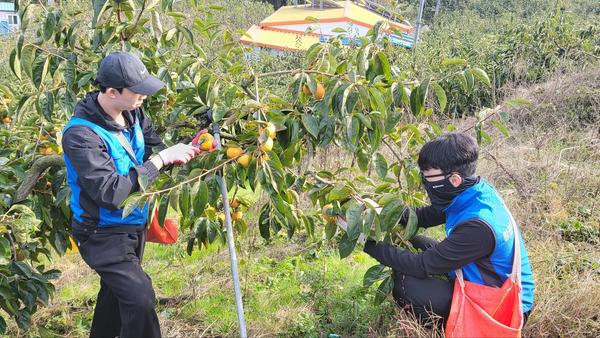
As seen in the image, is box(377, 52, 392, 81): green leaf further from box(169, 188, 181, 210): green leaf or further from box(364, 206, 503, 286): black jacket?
box(169, 188, 181, 210): green leaf

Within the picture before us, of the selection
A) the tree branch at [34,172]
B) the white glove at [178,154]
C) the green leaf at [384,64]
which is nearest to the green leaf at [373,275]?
the green leaf at [384,64]

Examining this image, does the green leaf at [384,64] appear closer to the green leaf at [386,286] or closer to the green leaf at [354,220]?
the green leaf at [354,220]

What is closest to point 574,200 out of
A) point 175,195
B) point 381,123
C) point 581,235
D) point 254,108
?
point 581,235

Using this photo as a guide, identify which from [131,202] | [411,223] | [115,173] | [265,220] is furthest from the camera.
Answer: [265,220]

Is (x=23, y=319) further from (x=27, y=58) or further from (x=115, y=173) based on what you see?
(x=27, y=58)

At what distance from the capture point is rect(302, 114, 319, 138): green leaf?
2209 millimetres

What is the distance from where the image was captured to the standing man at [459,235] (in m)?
2.19

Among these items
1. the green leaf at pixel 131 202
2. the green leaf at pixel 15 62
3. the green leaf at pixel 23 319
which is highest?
the green leaf at pixel 15 62

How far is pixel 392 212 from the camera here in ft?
7.06

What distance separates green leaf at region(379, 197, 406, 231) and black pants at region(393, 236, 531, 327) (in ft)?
1.44

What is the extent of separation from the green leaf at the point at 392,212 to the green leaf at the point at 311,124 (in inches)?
15.7

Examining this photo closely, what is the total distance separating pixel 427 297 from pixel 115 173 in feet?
4.60

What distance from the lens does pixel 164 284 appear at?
3.42 m

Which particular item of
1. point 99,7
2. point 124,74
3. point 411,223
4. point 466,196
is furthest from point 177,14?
point 466,196
